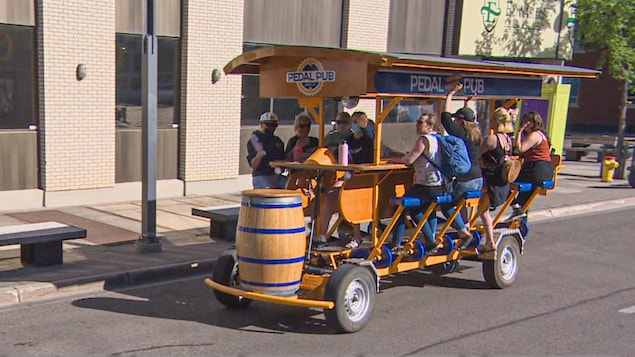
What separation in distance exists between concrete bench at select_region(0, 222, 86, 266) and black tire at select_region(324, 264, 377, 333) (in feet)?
11.2

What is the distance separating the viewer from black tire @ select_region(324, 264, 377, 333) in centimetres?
648

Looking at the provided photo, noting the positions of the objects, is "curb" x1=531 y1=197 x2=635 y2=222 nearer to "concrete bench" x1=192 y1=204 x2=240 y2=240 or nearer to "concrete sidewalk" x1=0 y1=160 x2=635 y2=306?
"concrete sidewalk" x1=0 y1=160 x2=635 y2=306

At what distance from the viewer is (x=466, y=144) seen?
8.04 m

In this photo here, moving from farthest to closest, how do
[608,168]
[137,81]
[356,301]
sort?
[608,168], [137,81], [356,301]

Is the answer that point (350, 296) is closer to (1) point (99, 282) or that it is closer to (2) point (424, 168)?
(2) point (424, 168)

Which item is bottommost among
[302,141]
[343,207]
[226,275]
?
[226,275]

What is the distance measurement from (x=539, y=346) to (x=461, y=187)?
6.75ft

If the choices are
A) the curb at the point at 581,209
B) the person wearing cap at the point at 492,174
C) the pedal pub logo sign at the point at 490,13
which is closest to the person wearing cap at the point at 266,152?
the person wearing cap at the point at 492,174

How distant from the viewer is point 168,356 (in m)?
5.90

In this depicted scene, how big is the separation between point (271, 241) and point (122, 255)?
3333 millimetres

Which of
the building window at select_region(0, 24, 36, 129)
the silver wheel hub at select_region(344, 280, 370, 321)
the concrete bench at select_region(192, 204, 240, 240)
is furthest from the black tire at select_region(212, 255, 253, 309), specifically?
the building window at select_region(0, 24, 36, 129)

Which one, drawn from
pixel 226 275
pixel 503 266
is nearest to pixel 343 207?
pixel 226 275

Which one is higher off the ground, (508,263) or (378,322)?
(508,263)

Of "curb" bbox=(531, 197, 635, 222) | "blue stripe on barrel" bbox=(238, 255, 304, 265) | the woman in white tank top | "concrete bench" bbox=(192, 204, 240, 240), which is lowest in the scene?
"curb" bbox=(531, 197, 635, 222)
